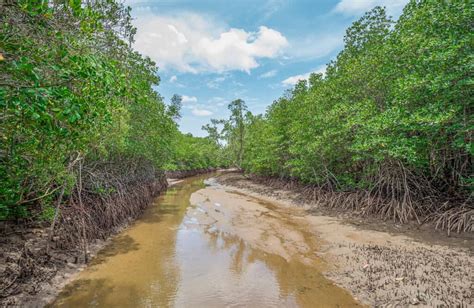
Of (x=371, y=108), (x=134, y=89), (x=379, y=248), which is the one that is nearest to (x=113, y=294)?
(x=134, y=89)

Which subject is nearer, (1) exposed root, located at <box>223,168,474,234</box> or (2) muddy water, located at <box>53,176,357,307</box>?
(2) muddy water, located at <box>53,176,357,307</box>

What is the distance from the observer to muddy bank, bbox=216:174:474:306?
4.88 m

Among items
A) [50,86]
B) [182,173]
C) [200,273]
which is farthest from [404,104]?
[182,173]

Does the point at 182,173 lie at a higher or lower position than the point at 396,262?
higher

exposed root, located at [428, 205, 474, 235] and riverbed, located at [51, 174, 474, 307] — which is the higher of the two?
exposed root, located at [428, 205, 474, 235]

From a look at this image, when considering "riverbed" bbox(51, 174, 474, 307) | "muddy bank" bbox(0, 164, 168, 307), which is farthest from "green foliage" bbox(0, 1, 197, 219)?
"riverbed" bbox(51, 174, 474, 307)

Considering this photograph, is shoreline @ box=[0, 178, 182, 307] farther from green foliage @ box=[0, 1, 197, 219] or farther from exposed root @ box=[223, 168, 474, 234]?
exposed root @ box=[223, 168, 474, 234]

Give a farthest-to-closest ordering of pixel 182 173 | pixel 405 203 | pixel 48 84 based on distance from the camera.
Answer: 1. pixel 182 173
2. pixel 405 203
3. pixel 48 84

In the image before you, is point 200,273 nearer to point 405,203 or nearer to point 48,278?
point 48,278

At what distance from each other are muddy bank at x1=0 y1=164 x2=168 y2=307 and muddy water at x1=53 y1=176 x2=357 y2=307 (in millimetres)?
397

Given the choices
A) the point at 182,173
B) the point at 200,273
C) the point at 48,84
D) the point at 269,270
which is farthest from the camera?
the point at 182,173

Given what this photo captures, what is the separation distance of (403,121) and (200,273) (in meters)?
7.50

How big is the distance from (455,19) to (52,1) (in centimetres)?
981

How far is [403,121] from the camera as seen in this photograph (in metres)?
8.05
